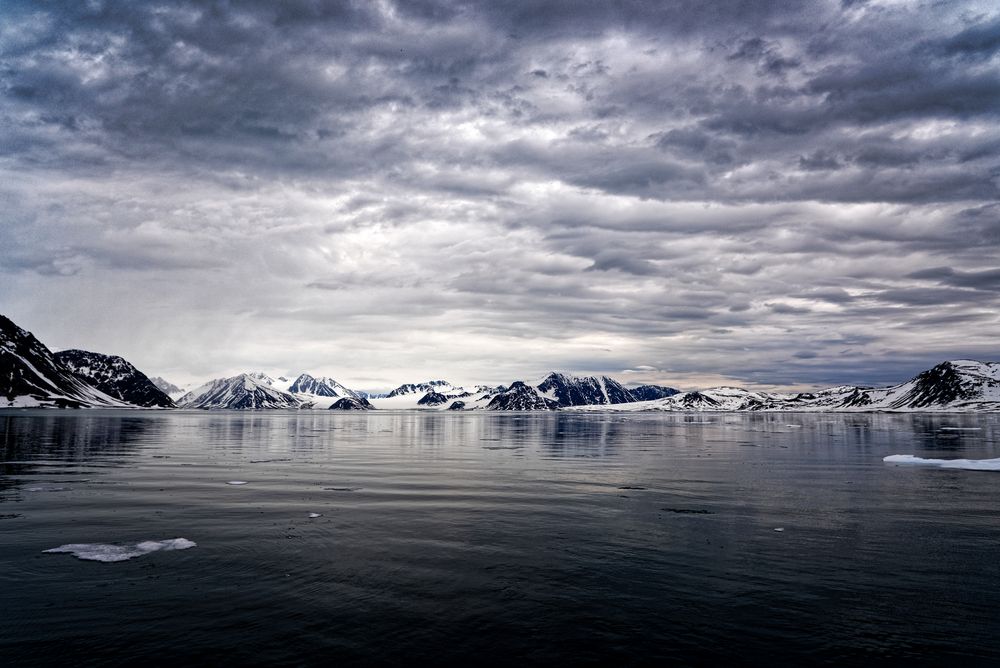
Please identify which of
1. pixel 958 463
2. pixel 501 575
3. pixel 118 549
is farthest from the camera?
pixel 958 463

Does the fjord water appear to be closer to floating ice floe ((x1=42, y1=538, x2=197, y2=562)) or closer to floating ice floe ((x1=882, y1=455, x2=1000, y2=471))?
floating ice floe ((x1=42, y1=538, x2=197, y2=562))

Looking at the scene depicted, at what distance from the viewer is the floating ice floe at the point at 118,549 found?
54.6ft

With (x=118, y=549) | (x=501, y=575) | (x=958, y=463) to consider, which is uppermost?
(x=118, y=549)

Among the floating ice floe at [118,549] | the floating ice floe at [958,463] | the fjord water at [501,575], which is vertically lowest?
the floating ice floe at [958,463]

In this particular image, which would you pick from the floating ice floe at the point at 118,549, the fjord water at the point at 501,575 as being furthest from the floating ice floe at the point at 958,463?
the floating ice floe at the point at 118,549

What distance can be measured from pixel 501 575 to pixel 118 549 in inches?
446

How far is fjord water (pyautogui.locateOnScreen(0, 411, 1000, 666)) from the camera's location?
11.0 metres

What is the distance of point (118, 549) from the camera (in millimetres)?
17453

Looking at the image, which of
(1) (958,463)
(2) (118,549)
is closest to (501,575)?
(2) (118,549)

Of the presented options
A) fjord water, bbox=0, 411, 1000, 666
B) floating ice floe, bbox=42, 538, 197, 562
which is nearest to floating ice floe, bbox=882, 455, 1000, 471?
fjord water, bbox=0, 411, 1000, 666

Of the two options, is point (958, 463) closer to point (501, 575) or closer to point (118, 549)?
point (501, 575)

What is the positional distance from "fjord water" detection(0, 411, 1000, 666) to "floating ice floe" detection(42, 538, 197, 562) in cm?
44

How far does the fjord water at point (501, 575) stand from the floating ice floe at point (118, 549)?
44 centimetres

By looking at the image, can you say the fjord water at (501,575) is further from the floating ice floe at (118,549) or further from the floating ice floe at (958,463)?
the floating ice floe at (958,463)
